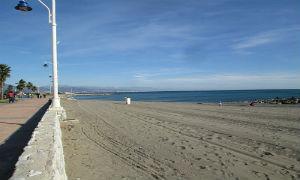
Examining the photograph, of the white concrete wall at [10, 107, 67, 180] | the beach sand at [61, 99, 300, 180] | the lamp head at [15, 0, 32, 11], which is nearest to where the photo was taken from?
the white concrete wall at [10, 107, 67, 180]

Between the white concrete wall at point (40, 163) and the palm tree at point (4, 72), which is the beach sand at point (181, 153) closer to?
the white concrete wall at point (40, 163)

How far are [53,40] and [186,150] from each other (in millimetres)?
8279

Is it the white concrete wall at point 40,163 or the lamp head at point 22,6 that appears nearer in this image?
→ the white concrete wall at point 40,163

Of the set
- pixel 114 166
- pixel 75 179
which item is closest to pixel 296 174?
pixel 114 166

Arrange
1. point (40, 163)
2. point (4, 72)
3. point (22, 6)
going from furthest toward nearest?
1. point (4, 72)
2. point (22, 6)
3. point (40, 163)

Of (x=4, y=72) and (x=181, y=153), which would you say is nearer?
(x=181, y=153)

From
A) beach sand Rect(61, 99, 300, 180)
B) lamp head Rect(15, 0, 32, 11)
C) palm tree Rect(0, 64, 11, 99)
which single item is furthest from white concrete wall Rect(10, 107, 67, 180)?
palm tree Rect(0, 64, 11, 99)

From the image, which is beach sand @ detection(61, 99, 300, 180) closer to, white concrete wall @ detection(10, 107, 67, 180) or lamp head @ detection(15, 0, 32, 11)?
white concrete wall @ detection(10, 107, 67, 180)

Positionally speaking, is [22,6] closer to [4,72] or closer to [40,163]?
[40,163]

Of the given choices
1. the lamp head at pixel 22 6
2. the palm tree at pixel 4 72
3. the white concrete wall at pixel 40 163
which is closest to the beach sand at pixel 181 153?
the white concrete wall at pixel 40 163

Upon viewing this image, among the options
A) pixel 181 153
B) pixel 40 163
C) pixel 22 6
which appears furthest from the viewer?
pixel 22 6

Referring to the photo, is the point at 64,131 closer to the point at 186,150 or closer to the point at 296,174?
the point at 186,150

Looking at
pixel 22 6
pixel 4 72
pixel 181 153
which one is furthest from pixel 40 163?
pixel 4 72

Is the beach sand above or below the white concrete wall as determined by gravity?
below
